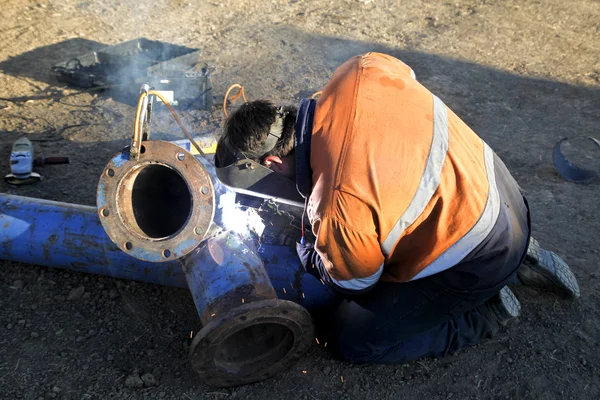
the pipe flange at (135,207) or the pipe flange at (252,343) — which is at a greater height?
the pipe flange at (135,207)

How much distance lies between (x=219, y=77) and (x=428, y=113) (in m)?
3.47

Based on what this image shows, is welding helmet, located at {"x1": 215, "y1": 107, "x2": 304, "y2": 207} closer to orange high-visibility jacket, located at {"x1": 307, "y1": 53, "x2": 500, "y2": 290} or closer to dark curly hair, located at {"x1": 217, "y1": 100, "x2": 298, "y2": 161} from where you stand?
dark curly hair, located at {"x1": 217, "y1": 100, "x2": 298, "y2": 161}

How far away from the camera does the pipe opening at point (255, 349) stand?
104 inches

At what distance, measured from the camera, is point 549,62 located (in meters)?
6.05

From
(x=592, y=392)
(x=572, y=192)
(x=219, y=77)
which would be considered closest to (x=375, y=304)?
(x=592, y=392)

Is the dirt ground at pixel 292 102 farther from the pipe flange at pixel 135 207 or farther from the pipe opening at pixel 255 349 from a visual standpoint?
the pipe flange at pixel 135 207

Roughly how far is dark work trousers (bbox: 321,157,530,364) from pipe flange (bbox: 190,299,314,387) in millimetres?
305

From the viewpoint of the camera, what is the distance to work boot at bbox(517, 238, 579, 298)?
10.0 ft

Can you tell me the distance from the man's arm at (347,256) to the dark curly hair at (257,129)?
14.5 inches

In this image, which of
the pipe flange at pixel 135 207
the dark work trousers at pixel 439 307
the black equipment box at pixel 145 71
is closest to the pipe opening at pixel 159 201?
the pipe flange at pixel 135 207

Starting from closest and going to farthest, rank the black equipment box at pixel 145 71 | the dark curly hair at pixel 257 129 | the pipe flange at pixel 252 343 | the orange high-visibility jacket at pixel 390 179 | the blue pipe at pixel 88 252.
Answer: the orange high-visibility jacket at pixel 390 179, the dark curly hair at pixel 257 129, the pipe flange at pixel 252 343, the blue pipe at pixel 88 252, the black equipment box at pixel 145 71

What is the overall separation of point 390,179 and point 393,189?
4 centimetres

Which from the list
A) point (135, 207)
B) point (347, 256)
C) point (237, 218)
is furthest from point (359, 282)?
point (135, 207)

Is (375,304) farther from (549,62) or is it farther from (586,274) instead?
(549,62)
